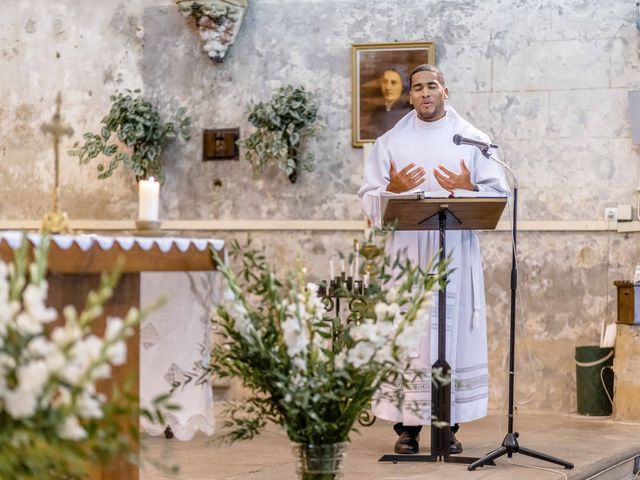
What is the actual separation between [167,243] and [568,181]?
16.4ft

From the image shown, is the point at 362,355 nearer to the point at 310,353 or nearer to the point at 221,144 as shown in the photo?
the point at 310,353

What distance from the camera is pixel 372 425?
7.36m

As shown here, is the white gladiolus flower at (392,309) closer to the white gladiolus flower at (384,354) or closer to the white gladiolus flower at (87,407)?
the white gladiolus flower at (384,354)

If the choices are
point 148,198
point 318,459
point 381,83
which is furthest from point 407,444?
point 381,83

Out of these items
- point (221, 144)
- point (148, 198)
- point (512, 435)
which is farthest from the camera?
point (221, 144)

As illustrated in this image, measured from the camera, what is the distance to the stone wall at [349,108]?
793 centimetres

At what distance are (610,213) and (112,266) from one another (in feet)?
17.0

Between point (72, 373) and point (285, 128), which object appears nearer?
point (72, 373)

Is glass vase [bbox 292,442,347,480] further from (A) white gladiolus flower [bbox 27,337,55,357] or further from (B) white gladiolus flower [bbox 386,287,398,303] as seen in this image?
(A) white gladiolus flower [bbox 27,337,55,357]

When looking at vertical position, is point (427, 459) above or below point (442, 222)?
below

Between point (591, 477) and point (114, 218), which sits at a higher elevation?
point (114, 218)

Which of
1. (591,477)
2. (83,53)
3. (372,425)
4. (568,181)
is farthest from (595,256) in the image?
(83,53)

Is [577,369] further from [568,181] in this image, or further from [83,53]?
[83,53]

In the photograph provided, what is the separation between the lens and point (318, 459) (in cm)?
345
